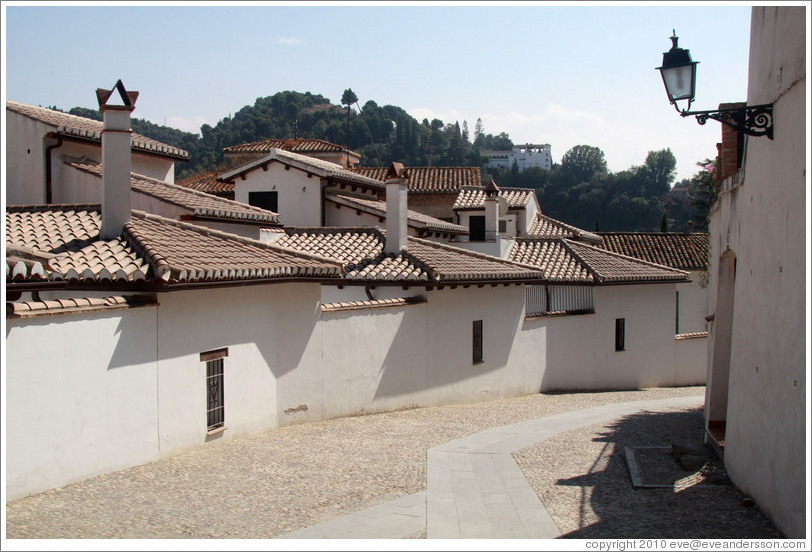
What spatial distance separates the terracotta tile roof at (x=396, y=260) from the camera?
17.4 metres

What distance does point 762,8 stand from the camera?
9.66m

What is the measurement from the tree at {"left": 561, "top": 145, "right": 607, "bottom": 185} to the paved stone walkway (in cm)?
10148

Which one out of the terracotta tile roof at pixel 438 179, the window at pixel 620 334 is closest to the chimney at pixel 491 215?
the window at pixel 620 334

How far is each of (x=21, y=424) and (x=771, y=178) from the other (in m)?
8.50

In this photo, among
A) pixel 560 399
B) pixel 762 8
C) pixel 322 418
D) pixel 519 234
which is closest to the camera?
pixel 762 8

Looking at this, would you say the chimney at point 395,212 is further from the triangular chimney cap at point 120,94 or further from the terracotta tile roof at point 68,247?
the triangular chimney cap at point 120,94

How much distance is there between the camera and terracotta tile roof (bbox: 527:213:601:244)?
1501 inches

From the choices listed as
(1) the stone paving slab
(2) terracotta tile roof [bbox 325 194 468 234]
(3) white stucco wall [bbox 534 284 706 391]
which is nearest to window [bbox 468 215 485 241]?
(2) terracotta tile roof [bbox 325 194 468 234]

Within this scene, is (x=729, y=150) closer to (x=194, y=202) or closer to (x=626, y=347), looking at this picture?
(x=194, y=202)

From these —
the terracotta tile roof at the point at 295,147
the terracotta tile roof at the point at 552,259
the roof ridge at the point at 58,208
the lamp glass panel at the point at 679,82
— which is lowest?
the terracotta tile roof at the point at 552,259

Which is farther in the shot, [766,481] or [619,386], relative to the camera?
[619,386]

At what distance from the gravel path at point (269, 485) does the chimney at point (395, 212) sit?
6049mm

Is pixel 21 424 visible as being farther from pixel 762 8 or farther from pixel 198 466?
pixel 762 8

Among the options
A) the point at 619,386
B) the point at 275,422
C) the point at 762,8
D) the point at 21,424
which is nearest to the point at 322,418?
the point at 275,422
